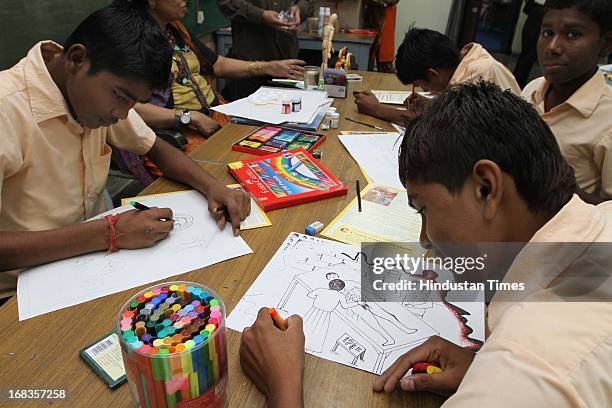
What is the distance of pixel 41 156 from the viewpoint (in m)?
1.07

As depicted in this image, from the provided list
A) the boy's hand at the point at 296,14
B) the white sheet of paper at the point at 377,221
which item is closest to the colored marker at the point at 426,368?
the white sheet of paper at the point at 377,221

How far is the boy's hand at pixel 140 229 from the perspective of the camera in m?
0.97

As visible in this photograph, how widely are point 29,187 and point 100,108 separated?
0.87 ft

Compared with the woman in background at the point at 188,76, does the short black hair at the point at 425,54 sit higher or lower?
higher

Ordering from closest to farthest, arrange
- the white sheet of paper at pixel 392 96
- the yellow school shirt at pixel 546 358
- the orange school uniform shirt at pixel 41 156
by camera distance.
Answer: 1. the yellow school shirt at pixel 546 358
2. the orange school uniform shirt at pixel 41 156
3. the white sheet of paper at pixel 392 96

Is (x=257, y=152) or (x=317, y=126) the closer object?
(x=257, y=152)

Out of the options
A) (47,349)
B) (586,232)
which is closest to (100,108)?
(47,349)

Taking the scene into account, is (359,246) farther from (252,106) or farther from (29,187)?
(252,106)

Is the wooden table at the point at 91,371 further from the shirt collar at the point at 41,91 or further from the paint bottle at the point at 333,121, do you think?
the paint bottle at the point at 333,121

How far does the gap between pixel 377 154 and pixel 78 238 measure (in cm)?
100

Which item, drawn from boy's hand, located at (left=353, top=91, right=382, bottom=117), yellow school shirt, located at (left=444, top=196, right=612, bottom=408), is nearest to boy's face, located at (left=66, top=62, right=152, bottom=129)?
yellow school shirt, located at (left=444, top=196, right=612, bottom=408)

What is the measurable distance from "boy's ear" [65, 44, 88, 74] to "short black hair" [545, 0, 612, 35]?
4.41 ft

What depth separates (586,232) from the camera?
58 cm

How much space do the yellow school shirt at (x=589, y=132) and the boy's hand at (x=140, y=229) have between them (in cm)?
110
